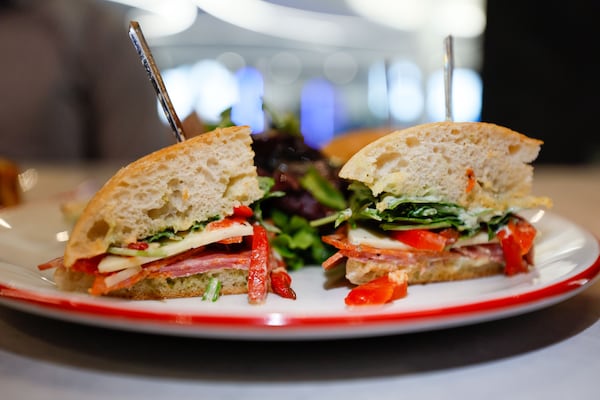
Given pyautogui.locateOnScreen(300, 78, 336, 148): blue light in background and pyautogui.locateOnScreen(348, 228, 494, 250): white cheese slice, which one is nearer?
pyautogui.locateOnScreen(348, 228, 494, 250): white cheese slice

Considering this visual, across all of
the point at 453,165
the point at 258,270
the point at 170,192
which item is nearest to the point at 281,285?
the point at 258,270

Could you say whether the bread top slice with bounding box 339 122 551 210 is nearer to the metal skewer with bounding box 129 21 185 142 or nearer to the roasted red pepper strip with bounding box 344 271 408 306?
the roasted red pepper strip with bounding box 344 271 408 306

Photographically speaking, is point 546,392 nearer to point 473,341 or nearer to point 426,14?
point 473,341

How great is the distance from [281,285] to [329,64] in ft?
41.6

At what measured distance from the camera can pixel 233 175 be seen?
2.34 meters

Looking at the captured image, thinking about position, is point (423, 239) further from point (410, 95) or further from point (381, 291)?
point (410, 95)

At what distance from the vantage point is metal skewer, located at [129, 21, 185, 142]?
2361 mm

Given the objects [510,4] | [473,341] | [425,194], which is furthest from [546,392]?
[510,4]

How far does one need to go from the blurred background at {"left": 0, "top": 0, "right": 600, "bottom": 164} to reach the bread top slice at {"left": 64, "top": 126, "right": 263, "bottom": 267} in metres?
4.56

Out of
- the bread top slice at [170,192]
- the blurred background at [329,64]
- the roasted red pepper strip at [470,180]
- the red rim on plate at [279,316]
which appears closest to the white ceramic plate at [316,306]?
the red rim on plate at [279,316]

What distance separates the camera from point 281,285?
229 centimetres

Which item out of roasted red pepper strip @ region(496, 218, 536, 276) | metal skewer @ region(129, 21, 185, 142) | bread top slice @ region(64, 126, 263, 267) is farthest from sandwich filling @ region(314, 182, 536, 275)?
metal skewer @ region(129, 21, 185, 142)

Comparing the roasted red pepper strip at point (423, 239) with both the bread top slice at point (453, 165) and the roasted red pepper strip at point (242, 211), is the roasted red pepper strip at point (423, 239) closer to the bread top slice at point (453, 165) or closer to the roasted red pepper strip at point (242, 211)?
the bread top slice at point (453, 165)

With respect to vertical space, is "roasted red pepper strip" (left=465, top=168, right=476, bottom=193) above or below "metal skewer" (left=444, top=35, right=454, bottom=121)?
below
